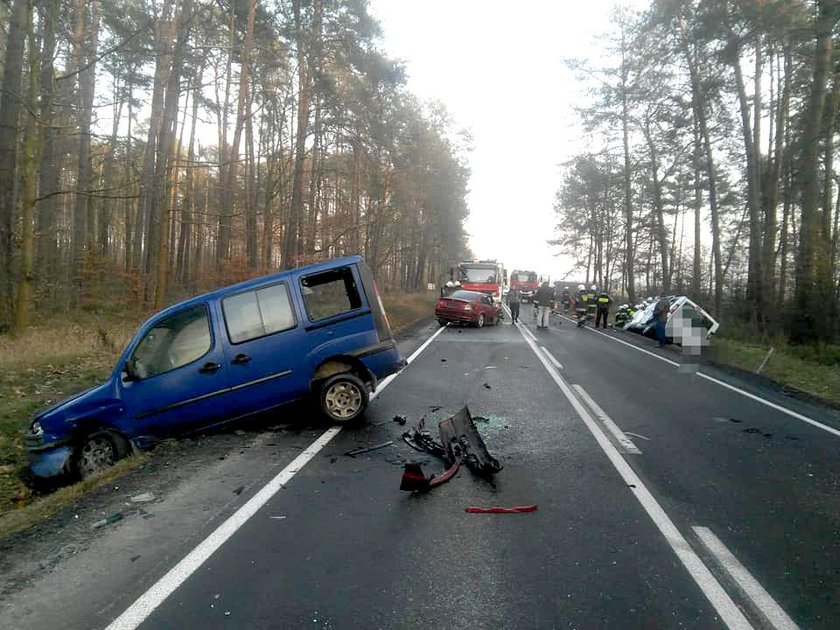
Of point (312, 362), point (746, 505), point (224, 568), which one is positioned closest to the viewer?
point (224, 568)

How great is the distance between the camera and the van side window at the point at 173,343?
23.7 feet

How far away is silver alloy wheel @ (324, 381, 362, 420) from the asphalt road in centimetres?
30

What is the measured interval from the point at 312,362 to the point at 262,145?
→ 28149mm

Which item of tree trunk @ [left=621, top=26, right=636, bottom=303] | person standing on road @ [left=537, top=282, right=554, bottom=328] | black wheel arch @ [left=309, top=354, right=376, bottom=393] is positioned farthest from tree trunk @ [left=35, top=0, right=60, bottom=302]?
tree trunk @ [left=621, top=26, right=636, bottom=303]

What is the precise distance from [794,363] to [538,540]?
13590 mm

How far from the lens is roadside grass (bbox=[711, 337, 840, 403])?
12.5m

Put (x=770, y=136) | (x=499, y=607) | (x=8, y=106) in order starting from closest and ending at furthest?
(x=499, y=607) → (x=8, y=106) → (x=770, y=136)

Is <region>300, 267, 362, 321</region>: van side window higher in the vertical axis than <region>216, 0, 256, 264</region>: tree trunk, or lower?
lower

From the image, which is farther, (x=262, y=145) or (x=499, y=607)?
(x=262, y=145)

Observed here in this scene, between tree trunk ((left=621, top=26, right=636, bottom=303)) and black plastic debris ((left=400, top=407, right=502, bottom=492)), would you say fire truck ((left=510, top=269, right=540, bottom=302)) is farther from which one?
black plastic debris ((left=400, top=407, right=502, bottom=492))

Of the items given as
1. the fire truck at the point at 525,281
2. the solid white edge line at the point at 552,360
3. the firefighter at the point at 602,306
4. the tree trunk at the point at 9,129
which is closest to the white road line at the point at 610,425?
the solid white edge line at the point at 552,360

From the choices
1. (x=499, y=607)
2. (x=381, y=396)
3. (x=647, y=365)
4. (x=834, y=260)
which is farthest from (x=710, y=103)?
(x=499, y=607)

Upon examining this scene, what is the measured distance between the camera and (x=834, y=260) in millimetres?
17859

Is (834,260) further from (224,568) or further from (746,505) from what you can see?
(224,568)
